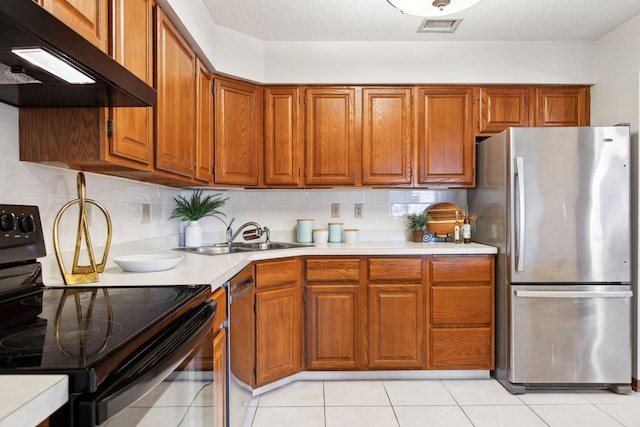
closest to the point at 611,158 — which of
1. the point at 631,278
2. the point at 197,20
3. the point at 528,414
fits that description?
the point at 631,278

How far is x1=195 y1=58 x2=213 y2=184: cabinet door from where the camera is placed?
2355 mm

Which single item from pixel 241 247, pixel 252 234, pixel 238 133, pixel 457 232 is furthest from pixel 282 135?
pixel 457 232

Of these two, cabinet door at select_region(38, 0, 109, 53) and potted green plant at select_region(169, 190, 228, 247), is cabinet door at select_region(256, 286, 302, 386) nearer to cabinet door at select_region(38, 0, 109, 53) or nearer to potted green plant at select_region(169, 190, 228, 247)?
potted green plant at select_region(169, 190, 228, 247)

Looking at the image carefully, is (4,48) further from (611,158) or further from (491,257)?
(611,158)

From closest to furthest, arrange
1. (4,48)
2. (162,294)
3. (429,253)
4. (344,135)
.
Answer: (4,48) → (162,294) → (429,253) → (344,135)

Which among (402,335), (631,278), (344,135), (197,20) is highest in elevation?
(197,20)

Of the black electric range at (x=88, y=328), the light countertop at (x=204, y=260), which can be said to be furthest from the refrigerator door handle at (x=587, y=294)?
the black electric range at (x=88, y=328)

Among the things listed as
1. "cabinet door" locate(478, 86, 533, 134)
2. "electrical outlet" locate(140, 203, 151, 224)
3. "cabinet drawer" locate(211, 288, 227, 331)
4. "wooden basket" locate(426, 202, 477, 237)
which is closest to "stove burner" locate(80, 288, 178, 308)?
"cabinet drawer" locate(211, 288, 227, 331)

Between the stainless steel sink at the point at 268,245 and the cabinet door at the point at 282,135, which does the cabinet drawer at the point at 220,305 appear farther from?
the cabinet door at the point at 282,135

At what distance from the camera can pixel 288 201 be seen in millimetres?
3166

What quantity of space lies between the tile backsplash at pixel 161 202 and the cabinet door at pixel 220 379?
72cm

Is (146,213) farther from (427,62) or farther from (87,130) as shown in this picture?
(427,62)

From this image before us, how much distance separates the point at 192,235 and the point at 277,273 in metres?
0.76

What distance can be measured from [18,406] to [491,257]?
263 centimetres
